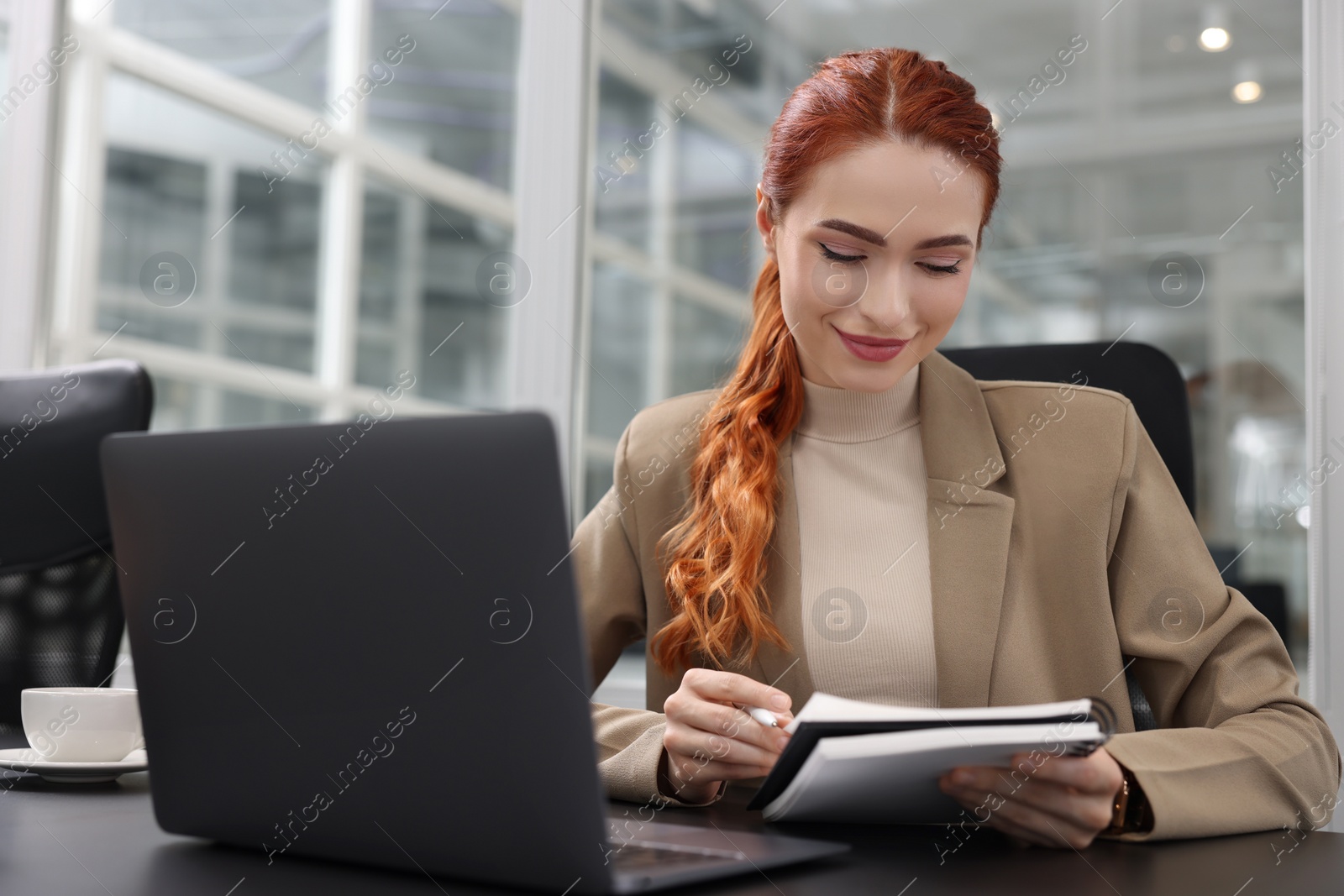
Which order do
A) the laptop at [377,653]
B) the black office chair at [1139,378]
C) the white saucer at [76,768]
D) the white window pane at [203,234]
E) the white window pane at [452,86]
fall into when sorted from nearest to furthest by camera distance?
the laptop at [377,653], the white saucer at [76,768], the black office chair at [1139,378], the white window pane at [452,86], the white window pane at [203,234]

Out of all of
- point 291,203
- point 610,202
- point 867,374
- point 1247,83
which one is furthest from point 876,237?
point 291,203

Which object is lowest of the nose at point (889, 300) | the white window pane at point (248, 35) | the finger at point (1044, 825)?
the finger at point (1044, 825)

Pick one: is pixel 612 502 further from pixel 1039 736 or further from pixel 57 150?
pixel 57 150

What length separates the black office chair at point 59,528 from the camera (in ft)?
4.80

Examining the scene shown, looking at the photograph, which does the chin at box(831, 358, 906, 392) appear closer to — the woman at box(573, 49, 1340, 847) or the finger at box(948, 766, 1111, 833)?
the woman at box(573, 49, 1340, 847)

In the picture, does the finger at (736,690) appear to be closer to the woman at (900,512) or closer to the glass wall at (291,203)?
the woman at (900,512)

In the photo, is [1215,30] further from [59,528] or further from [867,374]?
[59,528]

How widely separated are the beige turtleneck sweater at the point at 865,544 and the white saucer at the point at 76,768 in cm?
70

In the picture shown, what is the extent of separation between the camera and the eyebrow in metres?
1.20

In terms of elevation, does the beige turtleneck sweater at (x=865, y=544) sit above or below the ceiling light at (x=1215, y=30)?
below

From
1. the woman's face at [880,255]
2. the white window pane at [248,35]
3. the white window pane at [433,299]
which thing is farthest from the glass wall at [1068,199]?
the white window pane at [248,35]

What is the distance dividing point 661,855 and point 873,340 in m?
0.73

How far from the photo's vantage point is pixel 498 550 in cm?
57

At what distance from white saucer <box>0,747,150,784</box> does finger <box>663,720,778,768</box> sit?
0.45m
